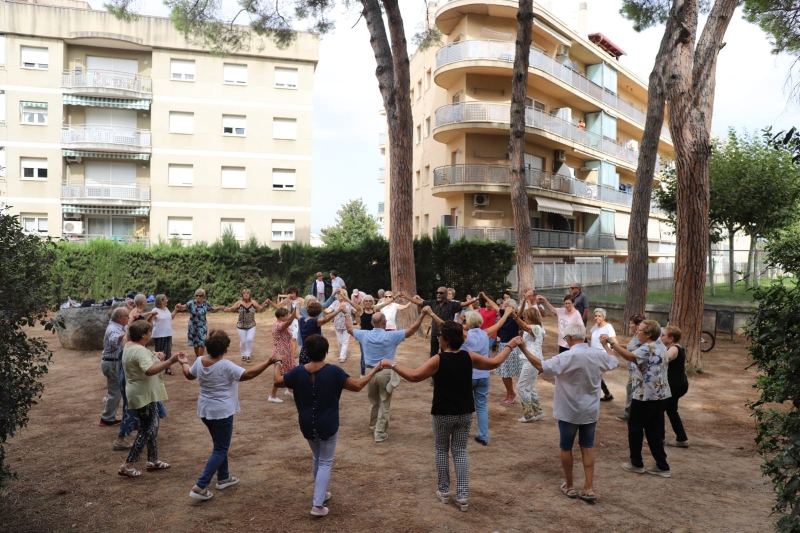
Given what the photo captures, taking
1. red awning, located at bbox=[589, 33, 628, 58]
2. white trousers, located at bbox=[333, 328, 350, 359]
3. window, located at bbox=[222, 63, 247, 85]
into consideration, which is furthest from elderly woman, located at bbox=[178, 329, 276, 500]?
red awning, located at bbox=[589, 33, 628, 58]

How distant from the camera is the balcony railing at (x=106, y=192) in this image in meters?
28.7

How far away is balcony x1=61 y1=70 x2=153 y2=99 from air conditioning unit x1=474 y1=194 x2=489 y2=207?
18.7 metres

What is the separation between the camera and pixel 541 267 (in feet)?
79.9

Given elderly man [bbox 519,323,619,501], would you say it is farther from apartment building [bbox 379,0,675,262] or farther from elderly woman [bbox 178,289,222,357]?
apartment building [bbox 379,0,675,262]

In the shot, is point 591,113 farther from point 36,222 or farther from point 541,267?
point 36,222

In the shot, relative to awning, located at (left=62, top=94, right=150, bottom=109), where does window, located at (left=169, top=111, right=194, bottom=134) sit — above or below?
below

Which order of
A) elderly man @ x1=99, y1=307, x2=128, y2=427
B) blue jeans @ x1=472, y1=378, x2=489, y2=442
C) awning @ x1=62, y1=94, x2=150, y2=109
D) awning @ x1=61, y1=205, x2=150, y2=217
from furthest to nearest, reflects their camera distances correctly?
awning @ x1=61, y1=205, x2=150, y2=217 → awning @ x1=62, y1=94, x2=150, y2=109 → elderly man @ x1=99, y1=307, x2=128, y2=427 → blue jeans @ x1=472, y1=378, x2=489, y2=442

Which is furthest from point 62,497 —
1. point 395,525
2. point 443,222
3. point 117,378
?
point 443,222

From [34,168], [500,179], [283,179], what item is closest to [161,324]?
[500,179]

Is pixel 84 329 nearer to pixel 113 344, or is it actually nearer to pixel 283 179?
pixel 113 344

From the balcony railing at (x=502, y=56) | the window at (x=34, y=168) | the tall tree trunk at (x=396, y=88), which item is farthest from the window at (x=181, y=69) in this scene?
the tall tree trunk at (x=396, y=88)

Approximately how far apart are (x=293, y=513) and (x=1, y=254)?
10.9 ft

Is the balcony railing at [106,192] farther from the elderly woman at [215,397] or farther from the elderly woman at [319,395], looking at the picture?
the elderly woman at [319,395]

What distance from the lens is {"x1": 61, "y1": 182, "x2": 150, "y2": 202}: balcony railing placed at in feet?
94.2
